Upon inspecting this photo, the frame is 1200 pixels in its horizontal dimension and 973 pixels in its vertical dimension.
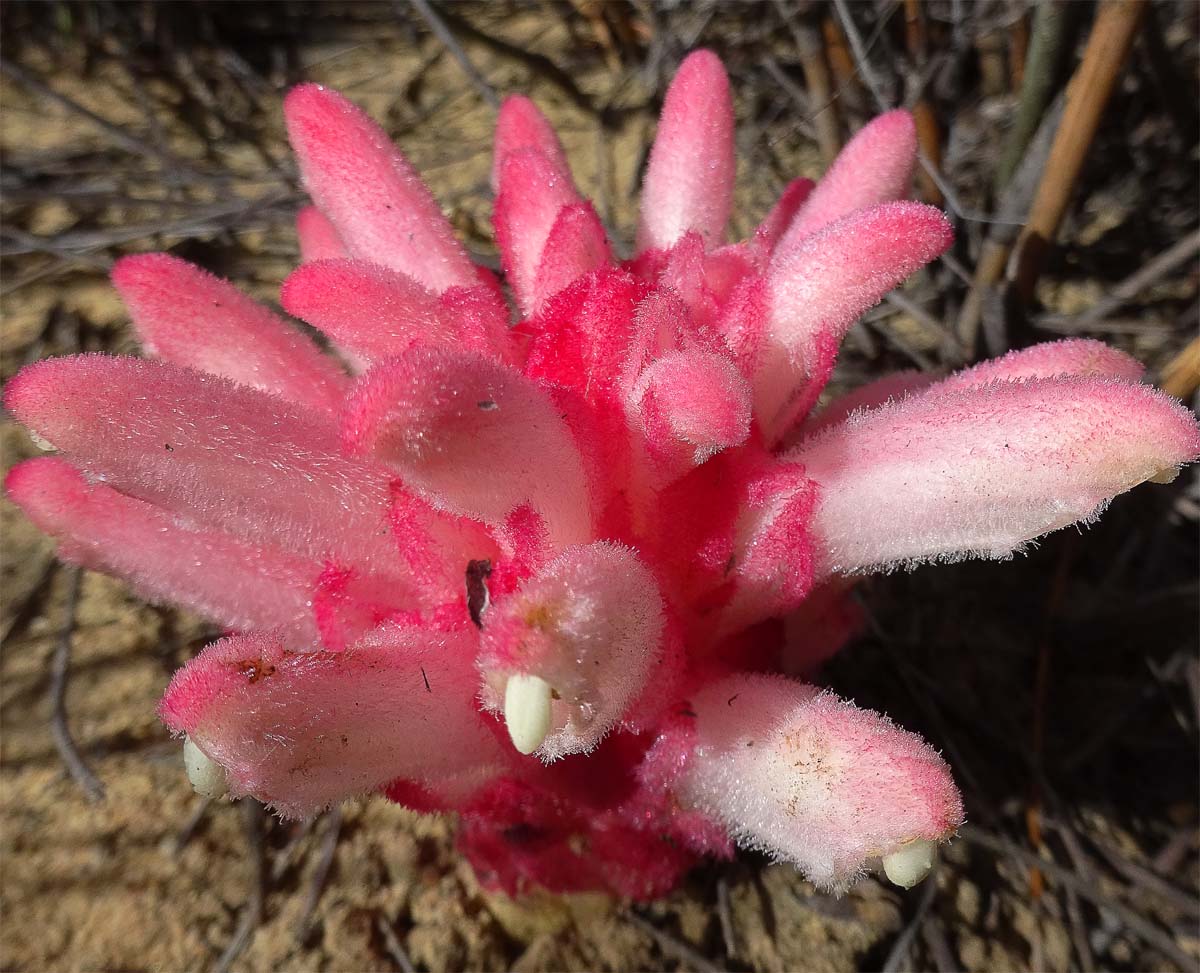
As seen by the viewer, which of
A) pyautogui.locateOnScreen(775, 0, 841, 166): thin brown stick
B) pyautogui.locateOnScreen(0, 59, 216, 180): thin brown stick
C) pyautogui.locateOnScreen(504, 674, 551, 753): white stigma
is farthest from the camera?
pyautogui.locateOnScreen(0, 59, 216, 180): thin brown stick

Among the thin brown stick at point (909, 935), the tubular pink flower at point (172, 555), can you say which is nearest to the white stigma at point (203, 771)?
the tubular pink flower at point (172, 555)

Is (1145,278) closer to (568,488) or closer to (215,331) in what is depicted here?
(568,488)

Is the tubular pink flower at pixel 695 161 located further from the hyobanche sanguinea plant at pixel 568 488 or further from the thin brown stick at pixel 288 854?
the thin brown stick at pixel 288 854

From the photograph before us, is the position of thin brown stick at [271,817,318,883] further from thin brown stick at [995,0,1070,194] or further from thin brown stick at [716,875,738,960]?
thin brown stick at [995,0,1070,194]

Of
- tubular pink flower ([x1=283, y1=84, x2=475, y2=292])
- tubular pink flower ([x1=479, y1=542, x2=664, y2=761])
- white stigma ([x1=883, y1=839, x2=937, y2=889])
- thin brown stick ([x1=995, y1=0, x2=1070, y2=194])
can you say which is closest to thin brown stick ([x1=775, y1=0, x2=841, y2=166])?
thin brown stick ([x1=995, y1=0, x2=1070, y2=194])

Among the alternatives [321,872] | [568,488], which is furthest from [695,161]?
[321,872]
